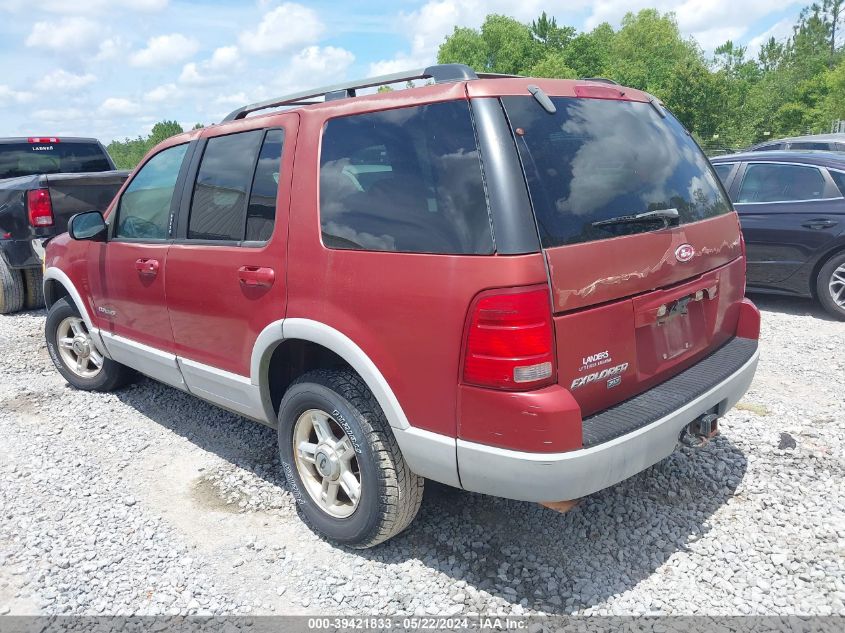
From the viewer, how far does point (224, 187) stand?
11.6ft

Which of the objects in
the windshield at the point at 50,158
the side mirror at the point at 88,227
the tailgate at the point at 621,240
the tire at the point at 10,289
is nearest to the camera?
the tailgate at the point at 621,240

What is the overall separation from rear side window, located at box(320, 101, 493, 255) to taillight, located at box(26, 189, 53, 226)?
228 inches

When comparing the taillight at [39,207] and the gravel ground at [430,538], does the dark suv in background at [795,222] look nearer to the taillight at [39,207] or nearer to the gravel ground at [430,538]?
the gravel ground at [430,538]

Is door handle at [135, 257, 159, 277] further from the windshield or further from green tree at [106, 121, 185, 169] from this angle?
green tree at [106, 121, 185, 169]

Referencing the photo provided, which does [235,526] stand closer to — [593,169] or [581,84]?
[593,169]

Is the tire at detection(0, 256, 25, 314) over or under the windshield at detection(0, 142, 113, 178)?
under

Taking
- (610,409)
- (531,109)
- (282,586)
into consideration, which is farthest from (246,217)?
(610,409)

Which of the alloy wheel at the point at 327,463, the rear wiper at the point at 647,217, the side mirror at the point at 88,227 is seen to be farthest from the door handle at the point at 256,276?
the side mirror at the point at 88,227

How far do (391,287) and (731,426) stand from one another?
109 inches

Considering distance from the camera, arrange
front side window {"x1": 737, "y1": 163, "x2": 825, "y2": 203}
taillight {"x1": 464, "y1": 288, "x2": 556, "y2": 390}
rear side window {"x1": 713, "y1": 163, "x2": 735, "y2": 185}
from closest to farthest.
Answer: taillight {"x1": 464, "y1": 288, "x2": 556, "y2": 390} < front side window {"x1": 737, "y1": 163, "x2": 825, "y2": 203} < rear side window {"x1": 713, "y1": 163, "x2": 735, "y2": 185}

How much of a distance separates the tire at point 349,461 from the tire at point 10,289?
6127mm

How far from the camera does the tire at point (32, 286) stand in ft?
26.0

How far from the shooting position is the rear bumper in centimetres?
235

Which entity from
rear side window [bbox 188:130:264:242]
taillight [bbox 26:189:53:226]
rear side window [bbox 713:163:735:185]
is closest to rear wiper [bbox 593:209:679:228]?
rear side window [bbox 188:130:264:242]
